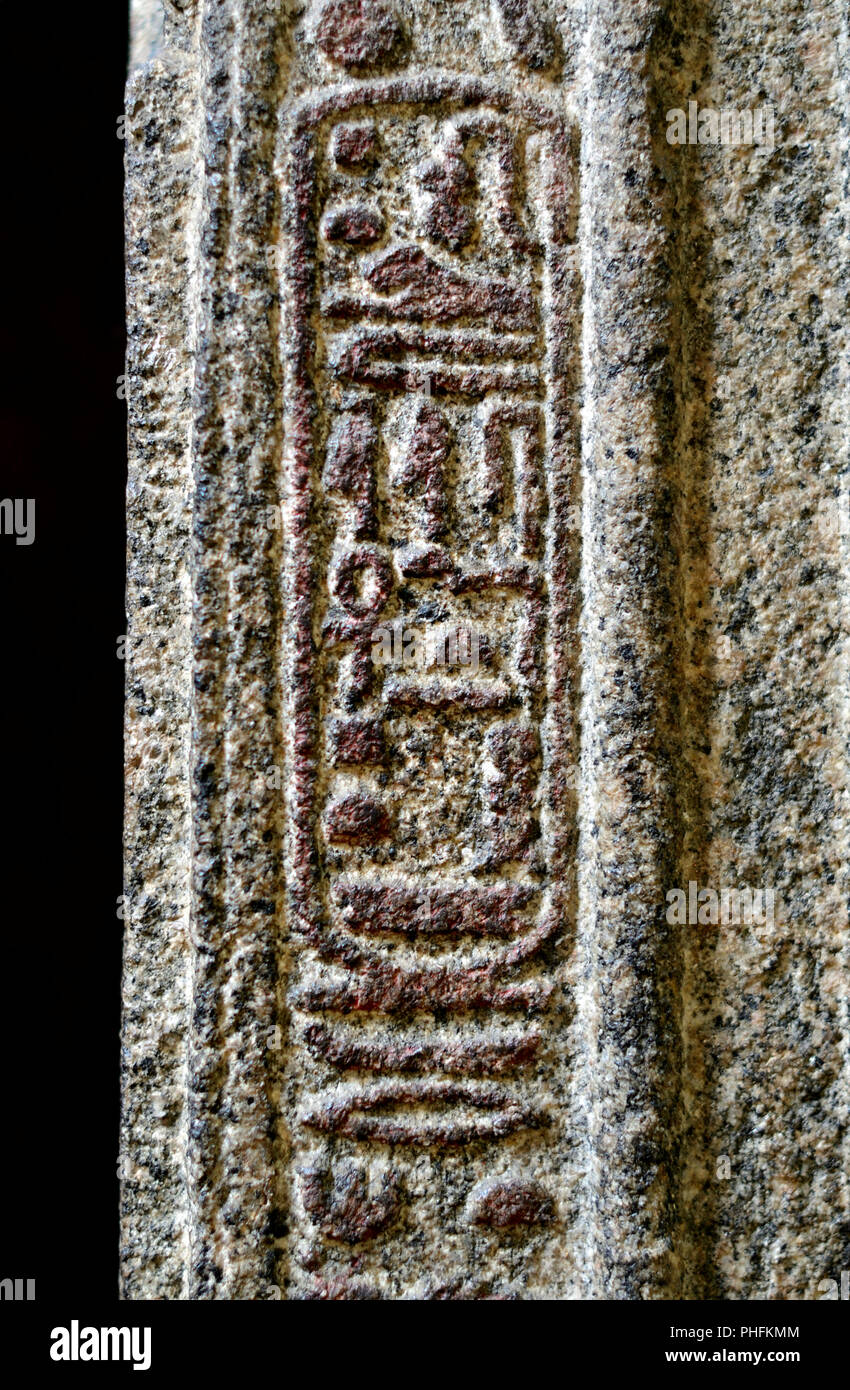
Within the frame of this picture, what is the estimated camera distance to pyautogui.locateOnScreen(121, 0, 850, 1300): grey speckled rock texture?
1074mm

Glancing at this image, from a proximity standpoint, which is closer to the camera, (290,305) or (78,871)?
(290,305)

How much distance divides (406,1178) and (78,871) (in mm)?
719

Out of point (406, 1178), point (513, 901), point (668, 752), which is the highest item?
point (668, 752)

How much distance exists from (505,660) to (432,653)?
85mm

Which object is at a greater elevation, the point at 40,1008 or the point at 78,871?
the point at 78,871

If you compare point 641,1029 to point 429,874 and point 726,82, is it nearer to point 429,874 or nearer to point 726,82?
point 429,874

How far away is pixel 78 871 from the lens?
1.51 meters

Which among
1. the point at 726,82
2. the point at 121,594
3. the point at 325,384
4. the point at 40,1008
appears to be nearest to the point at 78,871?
the point at 40,1008

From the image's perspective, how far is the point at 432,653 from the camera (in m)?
1.12

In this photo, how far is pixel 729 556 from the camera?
112 centimetres

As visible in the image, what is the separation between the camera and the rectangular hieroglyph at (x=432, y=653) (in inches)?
42.8

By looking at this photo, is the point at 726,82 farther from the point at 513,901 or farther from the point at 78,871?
the point at 78,871

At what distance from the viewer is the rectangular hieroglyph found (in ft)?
3.57

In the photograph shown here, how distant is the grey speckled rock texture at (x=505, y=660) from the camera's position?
3.52 ft
